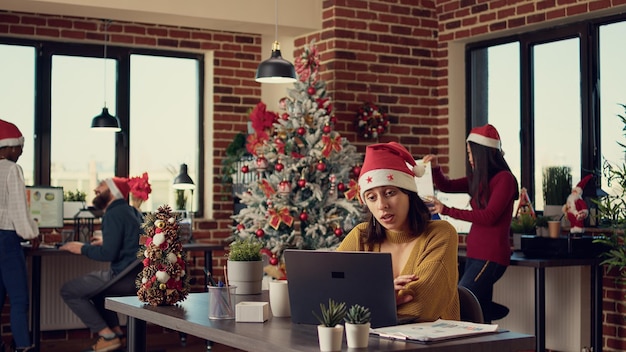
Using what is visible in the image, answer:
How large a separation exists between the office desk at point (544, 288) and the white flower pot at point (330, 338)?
135 inches

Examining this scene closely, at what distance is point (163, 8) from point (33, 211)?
1883mm

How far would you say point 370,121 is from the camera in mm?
7125

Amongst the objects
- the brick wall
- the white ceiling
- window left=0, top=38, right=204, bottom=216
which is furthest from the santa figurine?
window left=0, top=38, right=204, bottom=216

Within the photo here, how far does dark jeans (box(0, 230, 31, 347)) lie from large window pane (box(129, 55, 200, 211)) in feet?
6.71

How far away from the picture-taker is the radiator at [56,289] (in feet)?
24.7

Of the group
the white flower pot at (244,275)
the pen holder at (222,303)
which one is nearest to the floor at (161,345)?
the white flower pot at (244,275)

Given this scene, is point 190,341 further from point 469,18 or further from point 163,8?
point 469,18

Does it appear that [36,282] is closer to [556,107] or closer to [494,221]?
[494,221]

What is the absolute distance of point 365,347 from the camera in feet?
7.61

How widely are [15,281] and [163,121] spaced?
→ 252 centimetres

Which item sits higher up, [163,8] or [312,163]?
[163,8]

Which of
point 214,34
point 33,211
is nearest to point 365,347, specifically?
point 33,211

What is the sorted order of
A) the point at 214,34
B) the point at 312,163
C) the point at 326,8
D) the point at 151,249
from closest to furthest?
the point at 151,249, the point at 312,163, the point at 326,8, the point at 214,34

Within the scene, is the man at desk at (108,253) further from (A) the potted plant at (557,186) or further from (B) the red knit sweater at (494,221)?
(A) the potted plant at (557,186)
